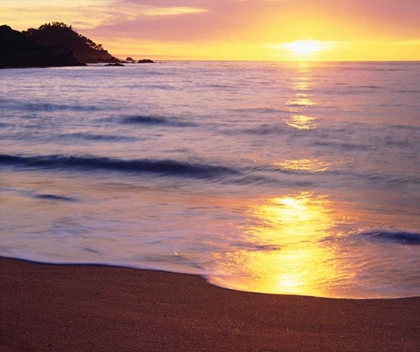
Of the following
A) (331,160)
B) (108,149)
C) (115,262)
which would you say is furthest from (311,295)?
(108,149)

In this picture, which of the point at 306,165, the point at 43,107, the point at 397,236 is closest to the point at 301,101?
the point at 43,107

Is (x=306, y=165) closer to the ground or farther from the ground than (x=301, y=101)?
closer to the ground

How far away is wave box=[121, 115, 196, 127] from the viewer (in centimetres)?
2073

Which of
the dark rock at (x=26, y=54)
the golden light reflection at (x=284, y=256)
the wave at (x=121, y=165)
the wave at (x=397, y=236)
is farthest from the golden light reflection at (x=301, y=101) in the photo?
the dark rock at (x=26, y=54)

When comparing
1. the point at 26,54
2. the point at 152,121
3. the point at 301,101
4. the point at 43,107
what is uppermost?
the point at 26,54

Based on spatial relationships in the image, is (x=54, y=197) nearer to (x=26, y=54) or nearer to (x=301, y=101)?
(x=301, y=101)

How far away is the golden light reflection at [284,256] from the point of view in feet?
17.2

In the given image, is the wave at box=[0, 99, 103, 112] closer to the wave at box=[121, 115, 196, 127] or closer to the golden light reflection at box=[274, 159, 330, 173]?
the wave at box=[121, 115, 196, 127]

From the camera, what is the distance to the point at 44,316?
4348mm

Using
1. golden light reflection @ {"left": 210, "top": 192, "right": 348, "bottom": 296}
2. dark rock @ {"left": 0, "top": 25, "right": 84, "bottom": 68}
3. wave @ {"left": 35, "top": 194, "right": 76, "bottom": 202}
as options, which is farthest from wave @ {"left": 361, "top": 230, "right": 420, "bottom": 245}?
dark rock @ {"left": 0, "top": 25, "right": 84, "bottom": 68}

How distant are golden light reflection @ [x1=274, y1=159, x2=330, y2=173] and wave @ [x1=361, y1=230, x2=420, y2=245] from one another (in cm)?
515

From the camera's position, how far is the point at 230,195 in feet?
32.9

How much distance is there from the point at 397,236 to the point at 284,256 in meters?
1.67

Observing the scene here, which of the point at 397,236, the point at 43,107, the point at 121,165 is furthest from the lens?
the point at 43,107
